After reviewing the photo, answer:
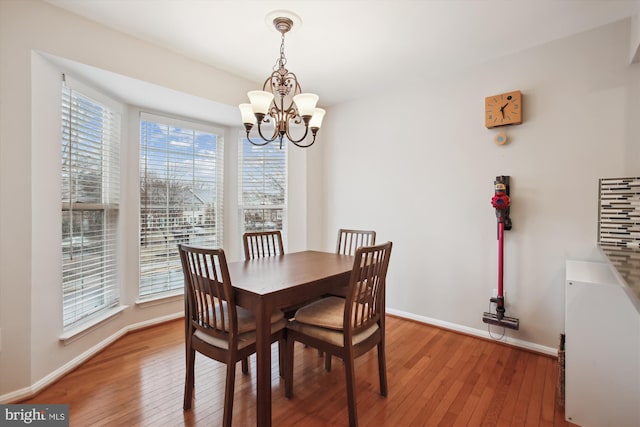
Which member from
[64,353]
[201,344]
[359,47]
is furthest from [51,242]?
[359,47]

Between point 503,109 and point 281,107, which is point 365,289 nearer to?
point 281,107

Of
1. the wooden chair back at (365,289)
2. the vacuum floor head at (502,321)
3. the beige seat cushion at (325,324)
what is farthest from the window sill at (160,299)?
the vacuum floor head at (502,321)

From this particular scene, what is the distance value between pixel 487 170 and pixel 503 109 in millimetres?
521

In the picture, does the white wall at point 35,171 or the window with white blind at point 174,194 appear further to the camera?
the window with white blind at point 174,194

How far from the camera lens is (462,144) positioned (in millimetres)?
2805

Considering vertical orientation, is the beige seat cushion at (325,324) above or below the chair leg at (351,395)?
above

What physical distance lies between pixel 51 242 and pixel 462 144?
3405mm

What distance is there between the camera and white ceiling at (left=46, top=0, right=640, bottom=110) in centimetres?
196

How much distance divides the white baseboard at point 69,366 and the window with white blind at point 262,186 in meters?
1.46

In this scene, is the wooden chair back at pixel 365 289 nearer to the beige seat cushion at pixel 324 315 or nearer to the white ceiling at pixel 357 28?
the beige seat cushion at pixel 324 315

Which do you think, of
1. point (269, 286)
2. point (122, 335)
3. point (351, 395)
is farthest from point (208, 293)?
point (122, 335)

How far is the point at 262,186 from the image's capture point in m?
3.79

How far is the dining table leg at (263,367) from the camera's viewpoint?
147 centimetres

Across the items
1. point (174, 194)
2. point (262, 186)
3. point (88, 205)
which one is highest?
point (262, 186)
